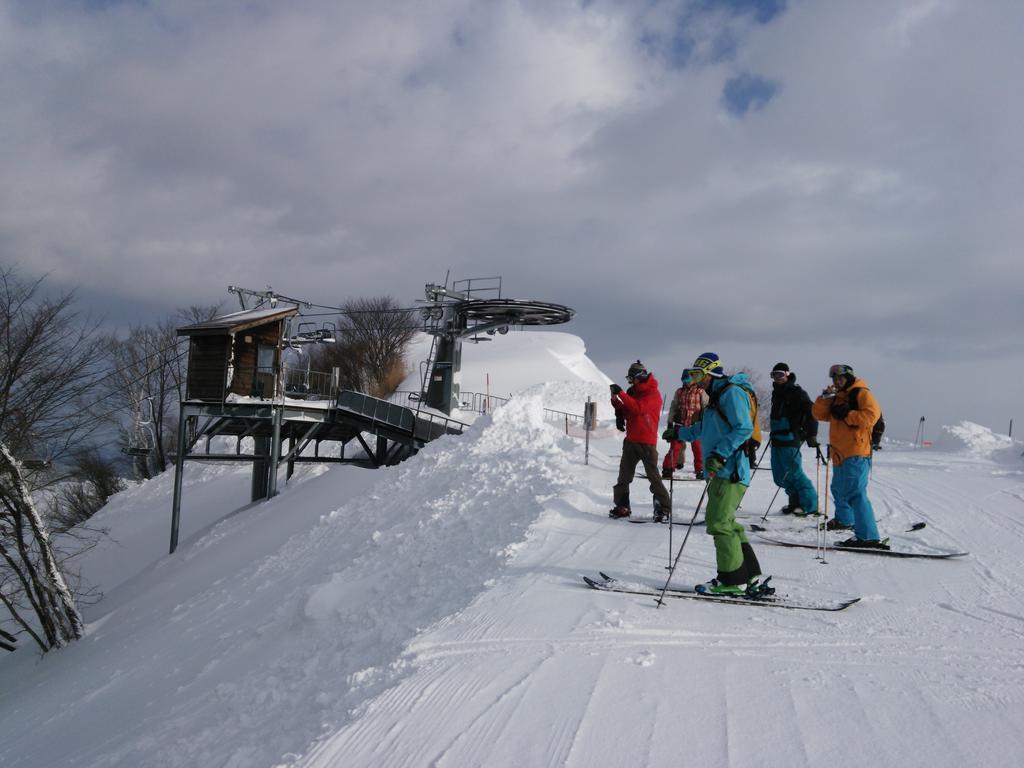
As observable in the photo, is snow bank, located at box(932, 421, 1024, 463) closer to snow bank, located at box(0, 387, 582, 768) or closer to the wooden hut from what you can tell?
snow bank, located at box(0, 387, 582, 768)

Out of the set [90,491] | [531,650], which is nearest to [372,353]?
[90,491]

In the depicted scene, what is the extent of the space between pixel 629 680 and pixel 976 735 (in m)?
1.62

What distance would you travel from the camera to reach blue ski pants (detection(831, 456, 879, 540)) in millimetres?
6938

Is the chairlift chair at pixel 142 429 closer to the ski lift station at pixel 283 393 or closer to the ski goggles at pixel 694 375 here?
the ski lift station at pixel 283 393

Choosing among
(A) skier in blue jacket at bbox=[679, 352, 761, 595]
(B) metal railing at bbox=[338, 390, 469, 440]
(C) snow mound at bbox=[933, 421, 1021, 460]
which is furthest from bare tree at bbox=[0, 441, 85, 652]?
(C) snow mound at bbox=[933, 421, 1021, 460]

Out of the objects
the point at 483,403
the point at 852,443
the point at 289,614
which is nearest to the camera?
the point at 289,614

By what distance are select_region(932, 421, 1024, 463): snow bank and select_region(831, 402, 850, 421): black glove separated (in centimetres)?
1478

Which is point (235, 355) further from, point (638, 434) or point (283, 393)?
point (638, 434)

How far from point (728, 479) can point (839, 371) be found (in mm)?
2964

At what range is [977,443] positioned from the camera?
2205cm

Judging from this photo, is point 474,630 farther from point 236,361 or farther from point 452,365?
point 452,365

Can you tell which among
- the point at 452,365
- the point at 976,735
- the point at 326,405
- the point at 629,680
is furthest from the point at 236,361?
the point at 976,735

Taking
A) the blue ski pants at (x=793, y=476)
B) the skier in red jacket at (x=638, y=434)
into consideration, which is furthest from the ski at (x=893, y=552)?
the skier in red jacket at (x=638, y=434)

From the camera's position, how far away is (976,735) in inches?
123
